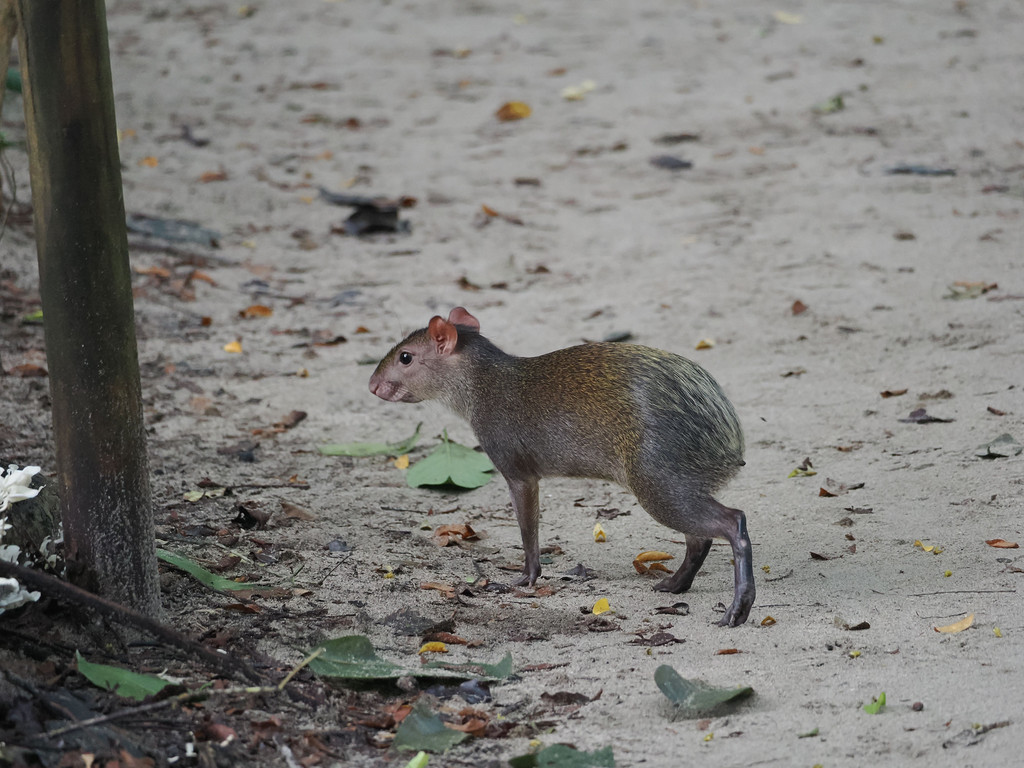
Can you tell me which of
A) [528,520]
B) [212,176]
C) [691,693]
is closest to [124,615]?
[691,693]

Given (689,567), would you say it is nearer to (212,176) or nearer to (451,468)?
(451,468)

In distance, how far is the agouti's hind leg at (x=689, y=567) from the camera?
452 cm

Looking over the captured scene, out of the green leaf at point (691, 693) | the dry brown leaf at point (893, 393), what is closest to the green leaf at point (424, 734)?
the green leaf at point (691, 693)

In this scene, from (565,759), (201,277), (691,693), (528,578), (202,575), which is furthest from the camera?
(201,277)

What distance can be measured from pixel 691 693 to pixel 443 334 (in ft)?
7.53

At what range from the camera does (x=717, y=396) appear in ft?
14.6

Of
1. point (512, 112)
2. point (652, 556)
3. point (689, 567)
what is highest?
point (512, 112)

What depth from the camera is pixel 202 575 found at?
4016mm

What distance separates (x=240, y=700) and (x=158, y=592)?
58 cm

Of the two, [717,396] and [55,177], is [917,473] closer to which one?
[717,396]

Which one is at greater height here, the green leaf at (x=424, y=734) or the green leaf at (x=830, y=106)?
the green leaf at (x=830, y=106)

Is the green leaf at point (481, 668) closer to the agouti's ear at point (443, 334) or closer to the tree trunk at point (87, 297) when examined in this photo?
the tree trunk at point (87, 297)

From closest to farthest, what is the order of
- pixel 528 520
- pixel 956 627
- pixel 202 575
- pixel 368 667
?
1. pixel 368 667
2. pixel 956 627
3. pixel 202 575
4. pixel 528 520

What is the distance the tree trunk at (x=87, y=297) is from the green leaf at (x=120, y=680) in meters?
0.39
